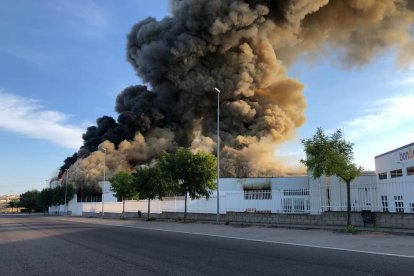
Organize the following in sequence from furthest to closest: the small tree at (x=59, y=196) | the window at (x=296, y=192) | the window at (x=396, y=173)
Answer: the small tree at (x=59, y=196) < the window at (x=396, y=173) < the window at (x=296, y=192)

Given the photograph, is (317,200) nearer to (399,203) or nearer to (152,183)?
(399,203)

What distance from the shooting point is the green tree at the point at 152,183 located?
33562 mm

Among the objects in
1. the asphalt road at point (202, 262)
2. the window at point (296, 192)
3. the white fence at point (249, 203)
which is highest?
the window at point (296, 192)

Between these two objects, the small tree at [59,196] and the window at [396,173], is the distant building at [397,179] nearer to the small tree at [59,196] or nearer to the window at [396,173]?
the window at [396,173]

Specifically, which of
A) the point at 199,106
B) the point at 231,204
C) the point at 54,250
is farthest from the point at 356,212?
the point at 199,106

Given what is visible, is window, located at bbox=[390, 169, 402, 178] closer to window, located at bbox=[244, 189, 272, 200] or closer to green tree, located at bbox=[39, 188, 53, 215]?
window, located at bbox=[244, 189, 272, 200]

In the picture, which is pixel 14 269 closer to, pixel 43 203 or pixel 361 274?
pixel 361 274

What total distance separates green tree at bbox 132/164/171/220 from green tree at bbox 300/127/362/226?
16651 millimetres

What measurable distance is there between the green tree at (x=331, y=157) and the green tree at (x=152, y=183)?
54.6 feet

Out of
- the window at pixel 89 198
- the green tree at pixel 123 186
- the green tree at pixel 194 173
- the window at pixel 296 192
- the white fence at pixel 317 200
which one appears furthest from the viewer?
the window at pixel 89 198

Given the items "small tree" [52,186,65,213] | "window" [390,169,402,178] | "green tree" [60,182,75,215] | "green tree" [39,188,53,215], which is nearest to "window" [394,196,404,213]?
"window" [390,169,402,178]

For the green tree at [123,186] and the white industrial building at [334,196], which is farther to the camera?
the green tree at [123,186]

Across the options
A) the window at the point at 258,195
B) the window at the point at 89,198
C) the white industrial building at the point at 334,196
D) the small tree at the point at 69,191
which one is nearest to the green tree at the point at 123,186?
the white industrial building at the point at 334,196

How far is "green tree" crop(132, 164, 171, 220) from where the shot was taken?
3356 cm
